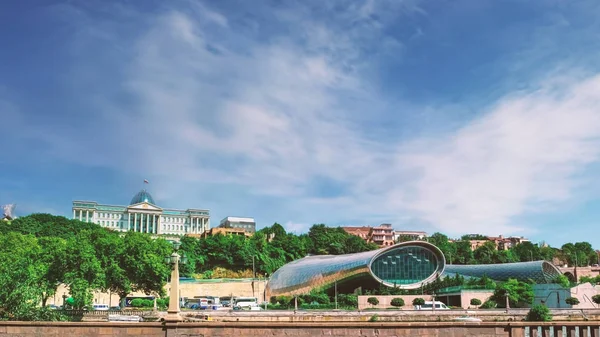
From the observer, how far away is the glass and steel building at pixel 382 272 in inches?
2635

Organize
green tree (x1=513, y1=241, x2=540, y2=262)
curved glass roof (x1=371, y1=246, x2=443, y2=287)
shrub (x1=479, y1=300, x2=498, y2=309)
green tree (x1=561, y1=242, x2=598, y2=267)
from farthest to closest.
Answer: green tree (x1=561, y1=242, x2=598, y2=267)
green tree (x1=513, y1=241, x2=540, y2=262)
curved glass roof (x1=371, y1=246, x2=443, y2=287)
shrub (x1=479, y1=300, x2=498, y2=309)

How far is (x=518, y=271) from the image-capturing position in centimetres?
7094

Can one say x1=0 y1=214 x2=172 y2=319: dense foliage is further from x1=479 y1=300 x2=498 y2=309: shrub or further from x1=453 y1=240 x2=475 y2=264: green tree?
x1=453 y1=240 x2=475 y2=264: green tree

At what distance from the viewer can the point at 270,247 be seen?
9400cm

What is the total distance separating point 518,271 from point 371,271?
20.4 meters

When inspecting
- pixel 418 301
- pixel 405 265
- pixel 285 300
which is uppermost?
pixel 405 265

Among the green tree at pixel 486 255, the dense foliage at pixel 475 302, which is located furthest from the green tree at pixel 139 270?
the green tree at pixel 486 255

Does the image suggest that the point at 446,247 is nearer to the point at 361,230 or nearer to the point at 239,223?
the point at 361,230

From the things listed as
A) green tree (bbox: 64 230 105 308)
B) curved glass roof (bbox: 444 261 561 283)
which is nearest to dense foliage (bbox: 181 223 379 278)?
curved glass roof (bbox: 444 261 561 283)

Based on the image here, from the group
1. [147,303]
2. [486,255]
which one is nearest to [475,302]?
Answer: [147,303]

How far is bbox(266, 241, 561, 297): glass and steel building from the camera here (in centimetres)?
6694

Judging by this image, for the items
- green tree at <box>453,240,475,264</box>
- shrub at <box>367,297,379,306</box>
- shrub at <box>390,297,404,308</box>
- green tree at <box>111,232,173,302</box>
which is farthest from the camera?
green tree at <box>453,240,475,264</box>

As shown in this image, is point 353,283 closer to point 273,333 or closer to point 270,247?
point 270,247

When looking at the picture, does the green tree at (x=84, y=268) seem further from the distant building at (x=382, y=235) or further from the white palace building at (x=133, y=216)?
the distant building at (x=382, y=235)
